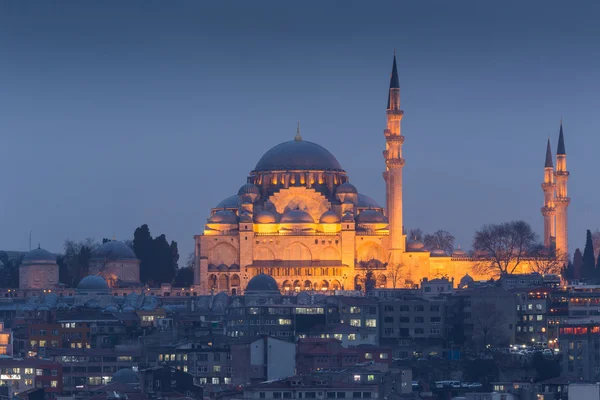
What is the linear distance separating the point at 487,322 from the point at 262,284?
2258cm

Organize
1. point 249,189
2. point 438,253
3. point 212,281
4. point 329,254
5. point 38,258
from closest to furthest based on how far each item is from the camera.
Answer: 1. point 212,281
2. point 329,254
3. point 438,253
4. point 38,258
5. point 249,189

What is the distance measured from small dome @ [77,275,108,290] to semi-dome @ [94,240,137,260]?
7.39 meters

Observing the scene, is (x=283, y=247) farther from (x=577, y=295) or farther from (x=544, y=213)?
(x=577, y=295)

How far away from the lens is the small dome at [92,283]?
112 meters

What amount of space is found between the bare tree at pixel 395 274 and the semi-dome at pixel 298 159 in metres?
Answer: 10.1

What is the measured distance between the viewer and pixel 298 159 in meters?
123

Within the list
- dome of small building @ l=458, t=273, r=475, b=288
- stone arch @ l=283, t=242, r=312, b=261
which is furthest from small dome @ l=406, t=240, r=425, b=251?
dome of small building @ l=458, t=273, r=475, b=288

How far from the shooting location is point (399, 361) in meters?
78.2

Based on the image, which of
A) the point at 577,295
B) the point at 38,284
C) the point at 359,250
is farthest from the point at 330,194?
the point at 577,295

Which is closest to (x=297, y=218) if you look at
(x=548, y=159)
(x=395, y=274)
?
(x=395, y=274)

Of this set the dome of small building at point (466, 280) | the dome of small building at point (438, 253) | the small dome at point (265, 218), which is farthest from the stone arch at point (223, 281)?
the dome of small building at point (466, 280)

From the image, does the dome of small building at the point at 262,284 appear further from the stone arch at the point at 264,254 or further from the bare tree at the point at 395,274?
the stone arch at the point at 264,254

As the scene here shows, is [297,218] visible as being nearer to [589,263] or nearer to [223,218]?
[223,218]

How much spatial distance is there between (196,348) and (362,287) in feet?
124
